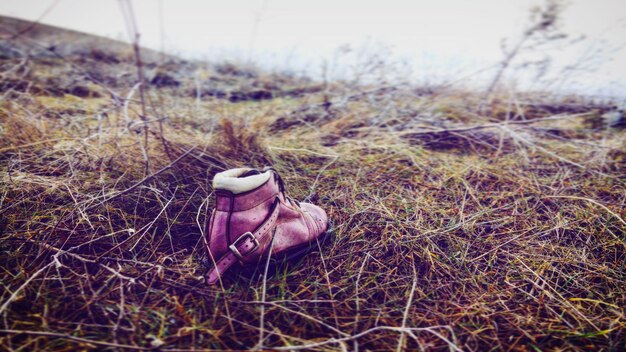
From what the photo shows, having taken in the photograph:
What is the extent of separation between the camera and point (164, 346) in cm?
90

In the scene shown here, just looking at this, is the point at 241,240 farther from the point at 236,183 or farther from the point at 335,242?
the point at 335,242

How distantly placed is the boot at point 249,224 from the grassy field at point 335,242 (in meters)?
0.09

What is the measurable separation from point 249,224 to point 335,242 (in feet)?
1.51

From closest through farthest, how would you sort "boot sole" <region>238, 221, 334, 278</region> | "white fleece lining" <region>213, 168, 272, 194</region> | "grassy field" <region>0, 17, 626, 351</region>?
"grassy field" <region>0, 17, 626, 351</region> < "white fleece lining" <region>213, 168, 272, 194</region> < "boot sole" <region>238, 221, 334, 278</region>

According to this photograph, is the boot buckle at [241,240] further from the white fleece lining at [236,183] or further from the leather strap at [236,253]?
the white fleece lining at [236,183]

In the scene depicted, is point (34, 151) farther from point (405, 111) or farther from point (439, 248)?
point (405, 111)

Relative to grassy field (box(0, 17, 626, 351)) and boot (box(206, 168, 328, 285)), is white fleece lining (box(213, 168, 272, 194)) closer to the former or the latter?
boot (box(206, 168, 328, 285))

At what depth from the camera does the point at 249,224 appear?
1166 millimetres

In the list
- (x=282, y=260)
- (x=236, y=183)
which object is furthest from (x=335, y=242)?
(x=236, y=183)

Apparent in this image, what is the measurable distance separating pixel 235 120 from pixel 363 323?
2.16 m

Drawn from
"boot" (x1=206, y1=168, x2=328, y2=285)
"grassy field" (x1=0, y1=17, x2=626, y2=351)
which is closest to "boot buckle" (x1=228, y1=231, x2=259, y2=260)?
"boot" (x1=206, y1=168, x2=328, y2=285)

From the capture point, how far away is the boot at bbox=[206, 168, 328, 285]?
3.69 ft

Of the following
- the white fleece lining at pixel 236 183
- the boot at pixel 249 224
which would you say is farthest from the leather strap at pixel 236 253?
the white fleece lining at pixel 236 183

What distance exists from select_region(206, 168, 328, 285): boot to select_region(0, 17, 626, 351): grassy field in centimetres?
9
